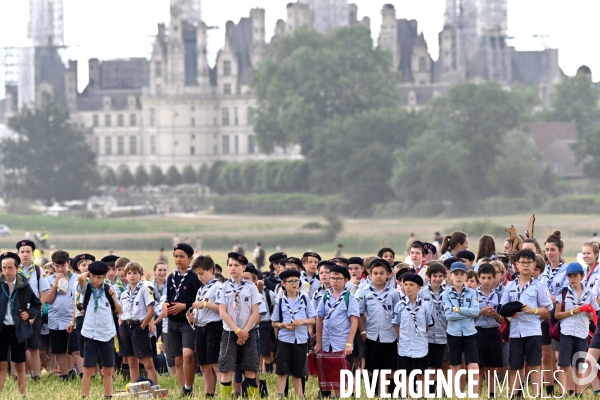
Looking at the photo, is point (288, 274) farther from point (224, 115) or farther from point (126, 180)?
point (224, 115)

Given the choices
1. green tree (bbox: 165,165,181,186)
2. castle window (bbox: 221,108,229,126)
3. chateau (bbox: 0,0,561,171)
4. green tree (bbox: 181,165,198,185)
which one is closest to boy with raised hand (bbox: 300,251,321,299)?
green tree (bbox: 181,165,198,185)

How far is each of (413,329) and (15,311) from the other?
363cm

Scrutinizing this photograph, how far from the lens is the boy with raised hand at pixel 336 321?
11.6 m

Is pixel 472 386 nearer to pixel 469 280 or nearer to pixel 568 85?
pixel 469 280

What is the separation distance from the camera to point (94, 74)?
110m

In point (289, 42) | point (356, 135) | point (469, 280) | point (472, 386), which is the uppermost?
point (289, 42)

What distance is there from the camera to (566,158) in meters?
76.7

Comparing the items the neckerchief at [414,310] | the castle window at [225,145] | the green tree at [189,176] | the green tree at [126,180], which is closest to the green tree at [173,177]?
the green tree at [189,176]

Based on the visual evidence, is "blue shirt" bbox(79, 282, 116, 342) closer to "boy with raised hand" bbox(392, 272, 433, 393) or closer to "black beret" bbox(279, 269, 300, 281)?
"black beret" bbox(279, 269, 300, 281)

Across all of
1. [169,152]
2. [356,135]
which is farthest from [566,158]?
[169,152]

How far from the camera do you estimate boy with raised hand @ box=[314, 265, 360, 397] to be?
11.6 m

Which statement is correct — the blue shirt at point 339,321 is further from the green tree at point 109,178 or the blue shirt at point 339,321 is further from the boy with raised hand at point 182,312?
the green tree at point 109,178

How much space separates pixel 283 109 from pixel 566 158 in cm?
1856

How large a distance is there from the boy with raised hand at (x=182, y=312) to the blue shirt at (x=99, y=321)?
1.81 ft
